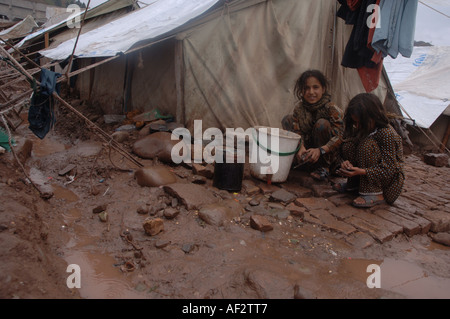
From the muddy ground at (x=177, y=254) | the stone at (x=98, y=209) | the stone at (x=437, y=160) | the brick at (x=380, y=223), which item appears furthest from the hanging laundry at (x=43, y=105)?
the stone at (x=437, y=160)

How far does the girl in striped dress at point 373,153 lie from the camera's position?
268 centimetres

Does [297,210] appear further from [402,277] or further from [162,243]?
[162,243]

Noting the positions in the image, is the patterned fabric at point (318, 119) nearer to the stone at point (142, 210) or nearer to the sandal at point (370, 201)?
the sandal at point (370, 201)

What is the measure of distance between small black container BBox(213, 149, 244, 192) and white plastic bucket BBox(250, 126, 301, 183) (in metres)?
0.29

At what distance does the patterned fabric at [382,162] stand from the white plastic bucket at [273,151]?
65 cm

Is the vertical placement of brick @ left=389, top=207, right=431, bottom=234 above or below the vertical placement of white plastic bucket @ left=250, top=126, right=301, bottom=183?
below

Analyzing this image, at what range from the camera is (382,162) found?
8.95 feet

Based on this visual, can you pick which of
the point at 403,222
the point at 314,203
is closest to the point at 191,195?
the point at 314,203

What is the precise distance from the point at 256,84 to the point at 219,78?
1.75 feet

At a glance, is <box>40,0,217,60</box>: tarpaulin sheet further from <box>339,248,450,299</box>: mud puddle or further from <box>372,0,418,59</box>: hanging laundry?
<box>339,248,450,299</box>: mud puddle

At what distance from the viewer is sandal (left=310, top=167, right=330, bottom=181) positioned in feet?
11.2

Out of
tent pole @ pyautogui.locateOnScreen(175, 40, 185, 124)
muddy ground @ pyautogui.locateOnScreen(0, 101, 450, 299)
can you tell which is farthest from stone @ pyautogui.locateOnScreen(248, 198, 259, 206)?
tent pole @ pyautogui.locateOnScreen(175, 40, 185, 124)

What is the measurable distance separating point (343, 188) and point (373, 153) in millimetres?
577
